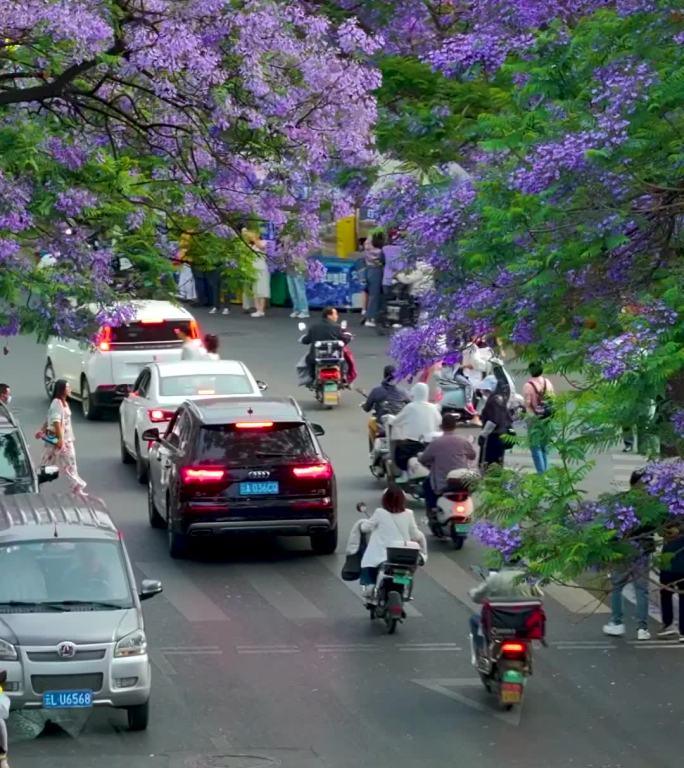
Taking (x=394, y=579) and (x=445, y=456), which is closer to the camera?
(x=394, y=579)

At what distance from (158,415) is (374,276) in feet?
45.3

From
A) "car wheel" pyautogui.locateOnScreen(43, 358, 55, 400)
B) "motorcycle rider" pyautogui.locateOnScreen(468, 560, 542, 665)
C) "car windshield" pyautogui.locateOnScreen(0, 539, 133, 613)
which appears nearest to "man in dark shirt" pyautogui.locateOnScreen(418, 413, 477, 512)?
"motorcycle rider" pyautogui.locateOnScreen(468, 560, 542, 665)

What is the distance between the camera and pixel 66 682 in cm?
1549

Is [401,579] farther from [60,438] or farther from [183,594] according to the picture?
[60,438]

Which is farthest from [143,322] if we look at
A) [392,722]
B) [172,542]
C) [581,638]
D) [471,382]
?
[392,722]

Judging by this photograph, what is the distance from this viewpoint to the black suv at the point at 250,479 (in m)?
22.1

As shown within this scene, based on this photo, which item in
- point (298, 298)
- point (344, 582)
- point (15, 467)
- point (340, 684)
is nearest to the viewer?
point (340, 684)

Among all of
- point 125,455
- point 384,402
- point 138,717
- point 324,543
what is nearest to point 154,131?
point 324,543

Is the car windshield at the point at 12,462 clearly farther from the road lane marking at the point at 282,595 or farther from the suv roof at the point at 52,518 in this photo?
the suv roof at the point at 52,518

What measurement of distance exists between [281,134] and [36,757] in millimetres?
9185

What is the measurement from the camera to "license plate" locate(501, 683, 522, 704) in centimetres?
1661

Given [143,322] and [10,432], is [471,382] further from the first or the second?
[10,432]

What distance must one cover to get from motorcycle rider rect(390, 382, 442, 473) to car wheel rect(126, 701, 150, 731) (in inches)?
387

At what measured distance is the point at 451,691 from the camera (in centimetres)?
1747
